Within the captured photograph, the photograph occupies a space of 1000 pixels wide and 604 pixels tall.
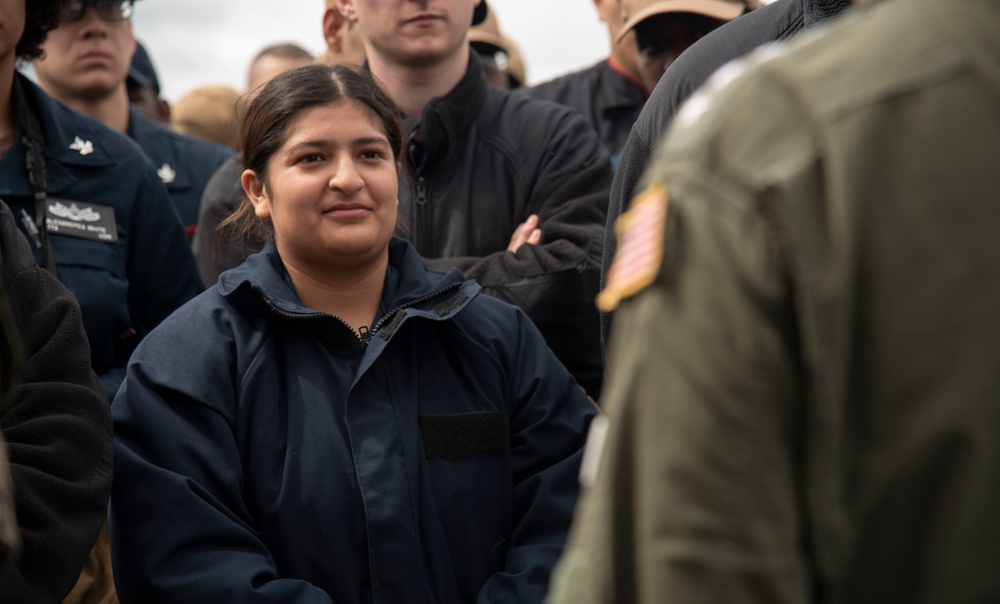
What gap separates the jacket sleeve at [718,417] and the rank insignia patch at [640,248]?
0.01 m

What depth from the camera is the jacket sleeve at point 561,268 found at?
3.47 meters

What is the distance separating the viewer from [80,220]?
11.2 feet

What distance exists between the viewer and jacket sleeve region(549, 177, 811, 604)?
102 cm

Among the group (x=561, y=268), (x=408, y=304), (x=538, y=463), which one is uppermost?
(x=408, y=304)

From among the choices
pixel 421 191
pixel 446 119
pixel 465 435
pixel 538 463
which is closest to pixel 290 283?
pixel 465 435

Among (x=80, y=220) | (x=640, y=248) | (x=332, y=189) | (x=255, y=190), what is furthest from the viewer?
(x=80, y=220)

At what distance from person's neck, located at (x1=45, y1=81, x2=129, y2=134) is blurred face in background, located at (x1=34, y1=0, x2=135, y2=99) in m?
0.03

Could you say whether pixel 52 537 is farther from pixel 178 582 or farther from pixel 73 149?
pixel 73 149

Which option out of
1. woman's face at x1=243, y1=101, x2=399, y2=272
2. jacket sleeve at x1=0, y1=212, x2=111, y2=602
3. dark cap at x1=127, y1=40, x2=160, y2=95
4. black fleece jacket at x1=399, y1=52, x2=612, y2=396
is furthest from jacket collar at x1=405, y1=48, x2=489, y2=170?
dark cap at x1=127, y1=40, x2=160, y2=95

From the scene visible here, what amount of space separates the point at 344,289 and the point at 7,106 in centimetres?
120

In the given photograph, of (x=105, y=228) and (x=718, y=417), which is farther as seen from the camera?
(x=105, y=228)

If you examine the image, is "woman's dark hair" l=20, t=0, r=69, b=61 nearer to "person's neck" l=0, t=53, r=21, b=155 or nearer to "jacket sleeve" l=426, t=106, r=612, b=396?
"person's neck" l=0, t=53, r=21, b=155

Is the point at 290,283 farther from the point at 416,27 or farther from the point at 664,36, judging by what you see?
the point at 664,36

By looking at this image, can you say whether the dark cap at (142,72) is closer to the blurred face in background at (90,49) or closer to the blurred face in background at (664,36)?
the blurred face in background at (90,49)
